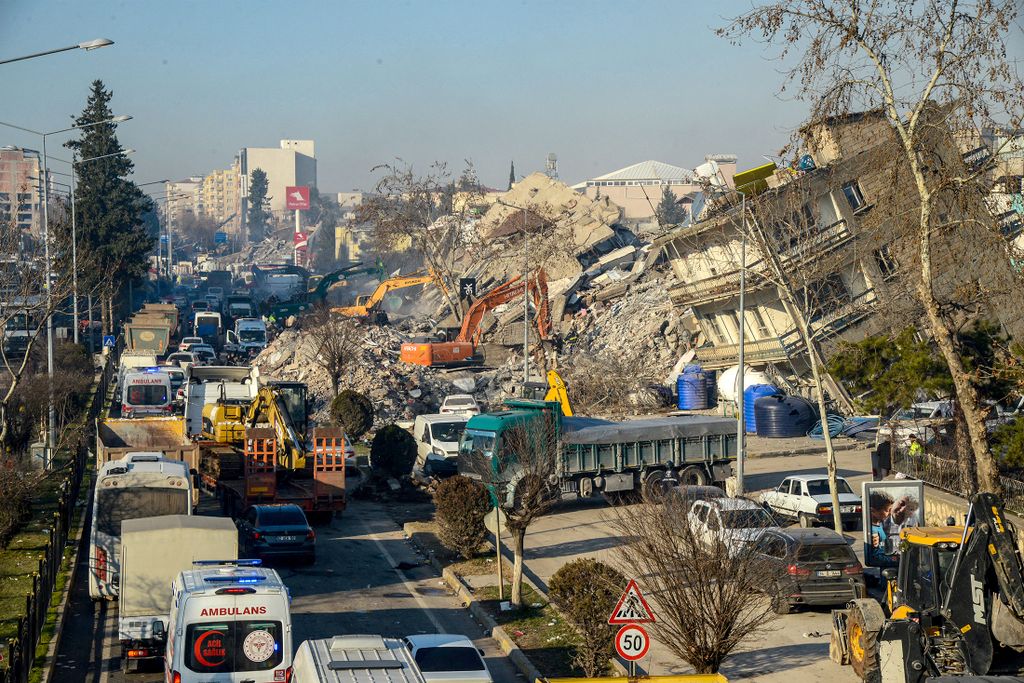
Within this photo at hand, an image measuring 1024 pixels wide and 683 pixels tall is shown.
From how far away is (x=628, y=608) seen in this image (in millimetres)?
13344

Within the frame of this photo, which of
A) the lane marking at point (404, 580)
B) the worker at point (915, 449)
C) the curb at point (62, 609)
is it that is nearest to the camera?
the curb at point (62, 609)

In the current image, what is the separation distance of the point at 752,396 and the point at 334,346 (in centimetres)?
1658

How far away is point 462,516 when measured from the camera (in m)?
24.7

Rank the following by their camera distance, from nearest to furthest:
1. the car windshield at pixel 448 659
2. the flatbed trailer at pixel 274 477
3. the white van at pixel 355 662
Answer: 1. the white van at pixel 355 662
2. the car windshield at pixel 448 659
3. the flatbed trailer at pixel 274 477

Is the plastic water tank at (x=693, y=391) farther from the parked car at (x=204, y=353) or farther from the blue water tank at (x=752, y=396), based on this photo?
the parked car at (x=204, y=353)

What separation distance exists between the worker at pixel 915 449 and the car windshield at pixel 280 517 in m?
13.2

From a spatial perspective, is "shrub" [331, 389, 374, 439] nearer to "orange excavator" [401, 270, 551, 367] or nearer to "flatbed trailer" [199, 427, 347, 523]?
"orange excavator" [401, 270, 551, 367]

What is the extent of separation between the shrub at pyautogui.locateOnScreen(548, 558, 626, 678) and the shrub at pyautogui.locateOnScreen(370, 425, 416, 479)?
53.5 feet

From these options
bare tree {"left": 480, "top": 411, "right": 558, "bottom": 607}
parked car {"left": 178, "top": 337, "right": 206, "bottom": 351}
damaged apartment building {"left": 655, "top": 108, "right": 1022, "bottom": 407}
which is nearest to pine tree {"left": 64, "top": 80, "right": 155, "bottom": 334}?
parked car {"left": 178, "top": 337, "right": 206, "bottom": 351}

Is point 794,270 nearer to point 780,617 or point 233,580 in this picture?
point 780,617

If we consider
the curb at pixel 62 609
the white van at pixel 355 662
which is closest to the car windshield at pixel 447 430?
the curb at pixel 62 609

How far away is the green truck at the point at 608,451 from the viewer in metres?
28.4

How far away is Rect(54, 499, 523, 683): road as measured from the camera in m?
17.8

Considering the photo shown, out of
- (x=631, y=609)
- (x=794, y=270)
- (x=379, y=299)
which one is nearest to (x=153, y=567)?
(x=631, y=609)
